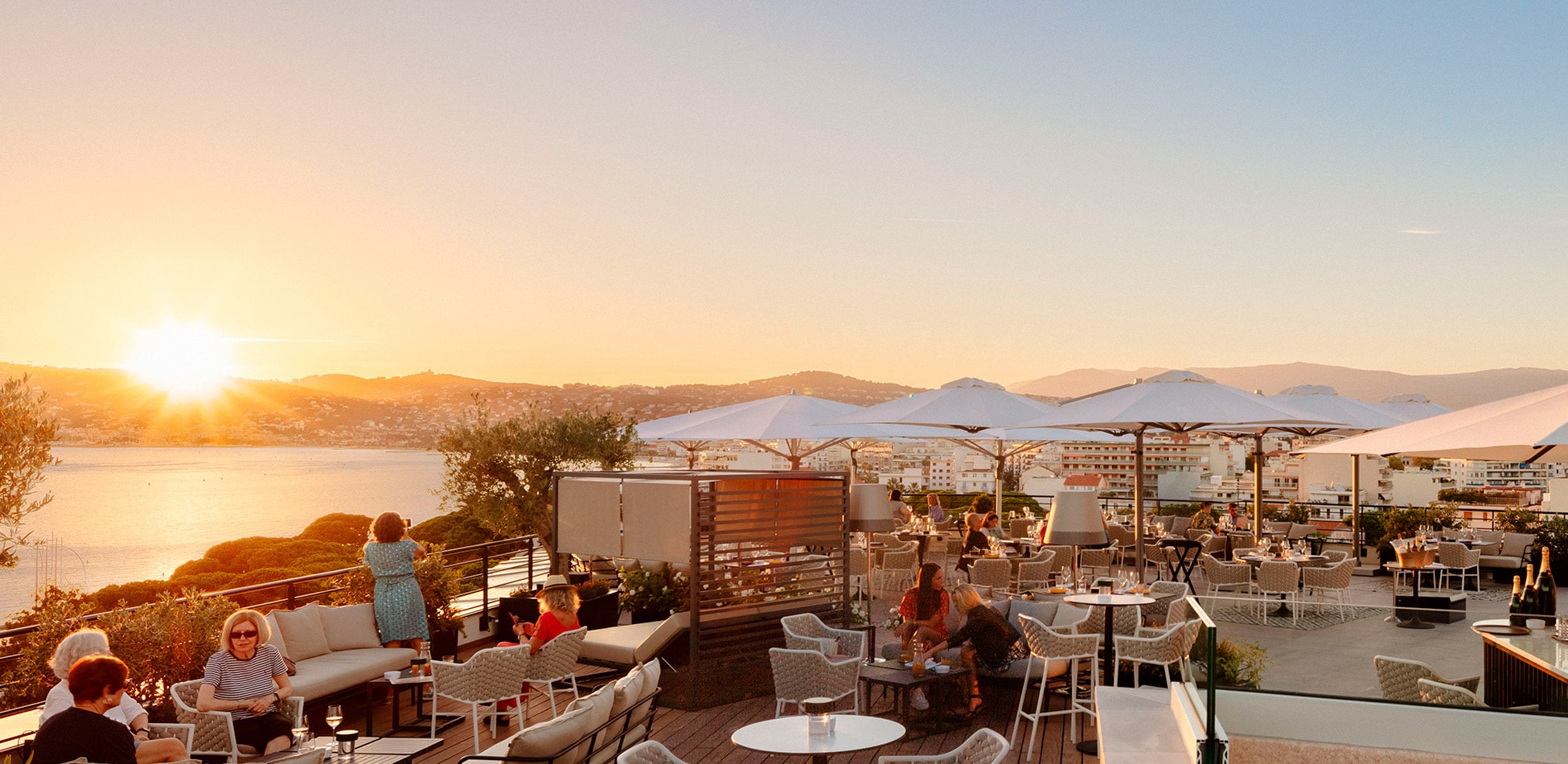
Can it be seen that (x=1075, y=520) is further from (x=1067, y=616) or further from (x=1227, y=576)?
(x=1227, y=576)

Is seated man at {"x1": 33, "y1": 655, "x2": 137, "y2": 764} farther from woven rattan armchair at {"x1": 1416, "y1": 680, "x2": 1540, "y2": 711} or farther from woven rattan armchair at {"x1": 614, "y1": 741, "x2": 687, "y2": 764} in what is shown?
woven rattan armchair at {"x1": 1416, "y1": 680, "x2": 1540, "y2": 711}

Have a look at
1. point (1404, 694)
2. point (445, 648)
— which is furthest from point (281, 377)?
point (1404, 694)

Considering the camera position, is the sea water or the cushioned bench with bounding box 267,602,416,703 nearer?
the cushioned bench with bounding box 267,602,416,703

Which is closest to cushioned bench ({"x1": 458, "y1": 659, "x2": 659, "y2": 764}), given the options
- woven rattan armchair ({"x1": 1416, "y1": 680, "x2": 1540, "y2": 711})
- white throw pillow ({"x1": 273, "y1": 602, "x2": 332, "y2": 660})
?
white throw pillow ({"x1": 273, "y1": 602, "x2": 332, "y2": 660})

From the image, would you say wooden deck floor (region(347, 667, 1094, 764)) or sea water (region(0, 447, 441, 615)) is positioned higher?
wooden deck floor (region(347, 667, 1094, 764))

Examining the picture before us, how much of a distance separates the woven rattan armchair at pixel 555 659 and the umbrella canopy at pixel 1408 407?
9.73 m

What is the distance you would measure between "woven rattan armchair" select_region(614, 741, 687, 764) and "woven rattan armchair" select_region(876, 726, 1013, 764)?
2.99ft

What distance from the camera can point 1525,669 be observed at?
16.0ft

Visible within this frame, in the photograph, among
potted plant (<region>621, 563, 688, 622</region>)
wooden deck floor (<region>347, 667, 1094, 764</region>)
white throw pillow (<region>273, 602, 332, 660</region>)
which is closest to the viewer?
wooden deck floor (<region>347, 667, 1094, 764</region>)

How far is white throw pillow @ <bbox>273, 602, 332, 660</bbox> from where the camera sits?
7766 mm

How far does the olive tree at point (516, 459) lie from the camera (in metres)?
17.2

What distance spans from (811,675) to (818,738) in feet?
6.70

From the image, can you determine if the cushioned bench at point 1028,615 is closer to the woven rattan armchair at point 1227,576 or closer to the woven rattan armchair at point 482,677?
the woven rattan armchair at point 482,677

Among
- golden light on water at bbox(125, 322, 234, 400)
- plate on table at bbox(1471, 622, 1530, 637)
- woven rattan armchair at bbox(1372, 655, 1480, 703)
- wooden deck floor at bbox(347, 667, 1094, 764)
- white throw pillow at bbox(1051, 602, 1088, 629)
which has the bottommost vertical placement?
wooden deck floor at bbox(347, 667, 1094, 764)
